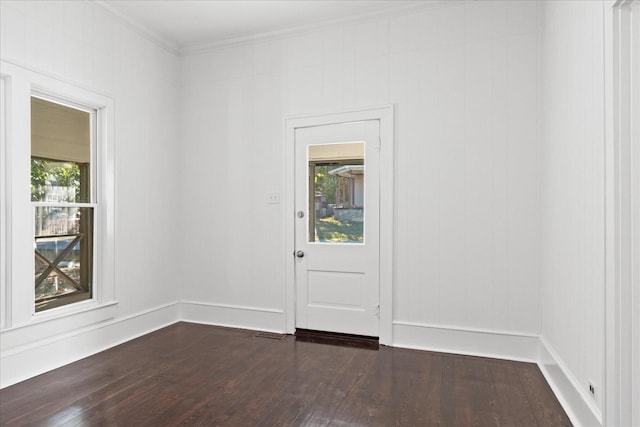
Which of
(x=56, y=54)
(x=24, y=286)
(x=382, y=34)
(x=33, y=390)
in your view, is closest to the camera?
(x=33, y=390)

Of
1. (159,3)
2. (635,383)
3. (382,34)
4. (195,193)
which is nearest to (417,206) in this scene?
(382,34)

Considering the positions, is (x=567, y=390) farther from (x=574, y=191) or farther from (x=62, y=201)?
(x=62, y=201)

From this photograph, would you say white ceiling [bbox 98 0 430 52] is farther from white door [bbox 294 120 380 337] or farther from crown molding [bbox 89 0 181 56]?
white door [bbox 294 120 380 337]

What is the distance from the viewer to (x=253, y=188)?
162 inches

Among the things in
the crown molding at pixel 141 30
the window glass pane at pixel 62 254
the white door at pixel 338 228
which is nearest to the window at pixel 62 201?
the window glass pane at pixel 62 254

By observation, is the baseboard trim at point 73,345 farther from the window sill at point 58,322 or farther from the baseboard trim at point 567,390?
the baseboard trim at point 567,390

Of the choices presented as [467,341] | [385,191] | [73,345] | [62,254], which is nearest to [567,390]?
[467,341]

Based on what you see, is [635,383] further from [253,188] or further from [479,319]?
[253,188]

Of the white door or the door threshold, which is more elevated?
the white door

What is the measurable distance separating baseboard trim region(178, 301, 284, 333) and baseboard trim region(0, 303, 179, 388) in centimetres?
24

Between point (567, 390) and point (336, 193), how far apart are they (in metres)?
2.31

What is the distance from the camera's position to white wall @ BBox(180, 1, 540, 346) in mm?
3232

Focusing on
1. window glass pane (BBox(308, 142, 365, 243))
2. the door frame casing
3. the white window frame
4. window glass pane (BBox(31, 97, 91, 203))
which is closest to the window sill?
the white window frame

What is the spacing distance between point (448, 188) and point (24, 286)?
11.0 feet
